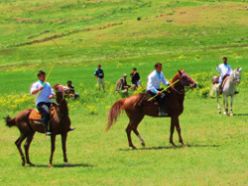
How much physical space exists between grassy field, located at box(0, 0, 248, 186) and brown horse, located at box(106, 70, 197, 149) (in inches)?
31.9

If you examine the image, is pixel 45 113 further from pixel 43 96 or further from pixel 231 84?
pixel 231 84

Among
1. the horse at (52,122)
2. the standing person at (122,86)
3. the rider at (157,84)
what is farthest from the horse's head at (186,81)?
the standing person at (122,86)

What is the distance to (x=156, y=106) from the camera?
2475 centimetres

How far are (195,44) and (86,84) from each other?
1653 inches

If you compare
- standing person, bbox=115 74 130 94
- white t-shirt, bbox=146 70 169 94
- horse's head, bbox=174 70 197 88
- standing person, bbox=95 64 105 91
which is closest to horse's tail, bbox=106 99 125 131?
white t-shirt, bbox=146 70 169 94

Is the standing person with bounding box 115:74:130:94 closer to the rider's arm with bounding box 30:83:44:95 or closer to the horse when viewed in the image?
the horse

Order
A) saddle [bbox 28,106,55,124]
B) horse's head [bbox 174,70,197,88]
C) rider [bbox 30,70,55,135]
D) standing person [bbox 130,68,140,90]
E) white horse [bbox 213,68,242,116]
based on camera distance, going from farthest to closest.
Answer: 1. standing person [bbox 130,68,140,90]
2. white horse [bbox 213,68,242,116]
3. horse's head [bbox 174,70,197,88]
4. saddle [bbox 28,106,55,124]
5. rider [bbox 30,70,55,135]

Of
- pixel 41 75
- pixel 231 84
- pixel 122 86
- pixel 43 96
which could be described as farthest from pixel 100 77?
pixel 41 75

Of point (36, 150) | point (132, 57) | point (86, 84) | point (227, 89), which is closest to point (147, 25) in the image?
point (132, 57)

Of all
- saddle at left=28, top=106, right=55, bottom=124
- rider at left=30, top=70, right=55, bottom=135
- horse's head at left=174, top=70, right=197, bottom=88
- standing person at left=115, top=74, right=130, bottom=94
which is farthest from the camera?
standing person at left=115, top=74, right=130, bottom=94

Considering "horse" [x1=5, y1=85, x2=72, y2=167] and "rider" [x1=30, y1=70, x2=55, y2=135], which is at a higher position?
"rider" [x1=30, y1=70, x2=55, y2=135]

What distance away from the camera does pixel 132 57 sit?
78375 mm

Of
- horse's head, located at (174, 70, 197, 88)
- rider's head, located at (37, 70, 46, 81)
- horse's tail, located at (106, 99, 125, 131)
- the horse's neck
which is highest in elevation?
rider's head, located at (37, 70, 46, 81)

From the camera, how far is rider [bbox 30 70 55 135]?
2150 centimetres
